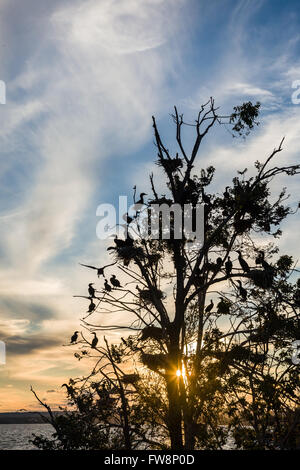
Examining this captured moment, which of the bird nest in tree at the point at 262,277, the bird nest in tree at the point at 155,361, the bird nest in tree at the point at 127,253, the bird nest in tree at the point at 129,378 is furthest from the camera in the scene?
the bird nest in tree at the point at 129,378

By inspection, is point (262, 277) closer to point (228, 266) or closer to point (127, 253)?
point (228, 266)

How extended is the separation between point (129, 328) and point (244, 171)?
5868mm

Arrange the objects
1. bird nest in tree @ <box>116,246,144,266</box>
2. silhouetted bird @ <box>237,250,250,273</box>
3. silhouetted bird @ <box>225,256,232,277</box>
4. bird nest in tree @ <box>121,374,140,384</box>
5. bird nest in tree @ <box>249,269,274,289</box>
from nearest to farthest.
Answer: bird nest in tree @ <box>249,269,274,289</box> → silhouetted bird @ <box>225,256,232,277</box> → silhouetted bird @ <box>237,250,250,273</box> → bird nest in tree @ <box>116,246,144,266</box> → bird nest in tree @ <box>121,374,140,384</box>

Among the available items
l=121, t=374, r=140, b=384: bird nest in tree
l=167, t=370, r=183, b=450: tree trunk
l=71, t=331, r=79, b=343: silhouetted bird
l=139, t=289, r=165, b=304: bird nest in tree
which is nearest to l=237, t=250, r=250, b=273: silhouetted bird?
l=139, t=289, r=165, b=304: bird nest in tree

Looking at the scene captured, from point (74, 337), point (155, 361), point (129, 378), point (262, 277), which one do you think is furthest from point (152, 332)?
point (262, 277)

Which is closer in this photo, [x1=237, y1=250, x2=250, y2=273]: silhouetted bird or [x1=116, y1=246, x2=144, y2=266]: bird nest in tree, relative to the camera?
[x1=237, y1=250, x2=250, y2=273]: silhouetted bird

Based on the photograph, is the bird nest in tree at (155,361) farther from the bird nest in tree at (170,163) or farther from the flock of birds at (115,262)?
the bird nest in tree at (170,163)

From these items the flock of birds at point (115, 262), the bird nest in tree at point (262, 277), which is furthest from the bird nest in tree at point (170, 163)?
the bird nest in tree at point (262, 277)

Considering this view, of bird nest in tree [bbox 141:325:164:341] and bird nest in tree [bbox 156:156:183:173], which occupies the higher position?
bird nest in tree [bbox 156:156:183:173]

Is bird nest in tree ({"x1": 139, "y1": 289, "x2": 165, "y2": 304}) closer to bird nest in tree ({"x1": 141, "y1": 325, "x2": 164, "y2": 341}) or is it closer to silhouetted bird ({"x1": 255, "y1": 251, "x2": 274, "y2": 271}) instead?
bird nest in tree ({"x1": 141, "y1": 325, "x2": 164, "y2": 341})

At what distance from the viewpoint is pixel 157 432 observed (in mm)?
13953

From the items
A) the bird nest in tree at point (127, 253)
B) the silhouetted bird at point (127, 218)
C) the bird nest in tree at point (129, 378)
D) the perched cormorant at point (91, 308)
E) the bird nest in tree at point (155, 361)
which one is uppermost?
the silhouetted bird at point (127, 218)
